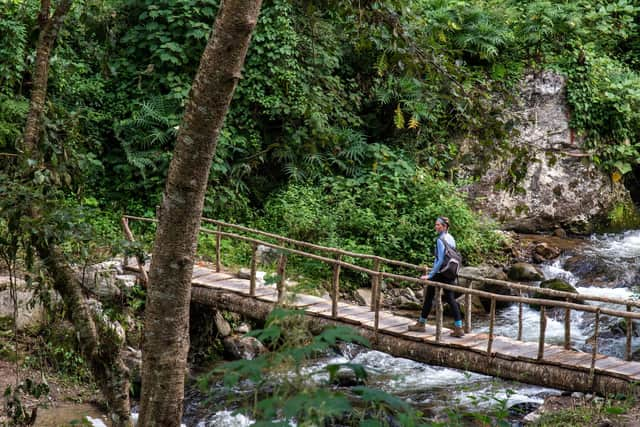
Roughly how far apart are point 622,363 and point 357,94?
10.3m

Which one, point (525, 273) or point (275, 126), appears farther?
point (275, 126)

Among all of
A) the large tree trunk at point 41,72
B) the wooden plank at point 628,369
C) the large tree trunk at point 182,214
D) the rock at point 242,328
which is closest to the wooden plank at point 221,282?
the rock at point 242,328

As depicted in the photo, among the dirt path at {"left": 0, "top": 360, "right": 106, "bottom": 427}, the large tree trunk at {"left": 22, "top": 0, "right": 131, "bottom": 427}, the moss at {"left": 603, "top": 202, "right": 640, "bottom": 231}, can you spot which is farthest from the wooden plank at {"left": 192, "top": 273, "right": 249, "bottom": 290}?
the moss at {"left": 603, "top": 202, "right": 640, "bottom": 231}

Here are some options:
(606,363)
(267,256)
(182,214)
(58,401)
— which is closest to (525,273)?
(267,256)

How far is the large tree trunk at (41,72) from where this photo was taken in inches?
255

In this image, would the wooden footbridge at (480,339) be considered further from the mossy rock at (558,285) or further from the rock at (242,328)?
the mossy rock at (558,285)

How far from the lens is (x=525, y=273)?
50.7ft

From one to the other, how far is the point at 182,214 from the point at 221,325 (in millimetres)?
Result: 7787

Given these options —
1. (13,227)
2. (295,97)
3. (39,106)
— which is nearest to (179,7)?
(295,97)

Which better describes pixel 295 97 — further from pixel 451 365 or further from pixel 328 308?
pixel 451 365

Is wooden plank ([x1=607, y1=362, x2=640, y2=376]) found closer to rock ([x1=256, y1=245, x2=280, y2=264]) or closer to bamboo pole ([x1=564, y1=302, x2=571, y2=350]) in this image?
bamboo pole ([x1=564, y1=302, x2=571, y2=350])

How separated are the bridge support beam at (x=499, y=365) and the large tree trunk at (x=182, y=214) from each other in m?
4.16

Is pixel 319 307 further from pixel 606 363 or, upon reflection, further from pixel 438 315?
pixel 606 363

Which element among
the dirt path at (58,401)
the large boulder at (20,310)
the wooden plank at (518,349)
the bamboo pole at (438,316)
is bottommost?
the dirt path at (58,401)
